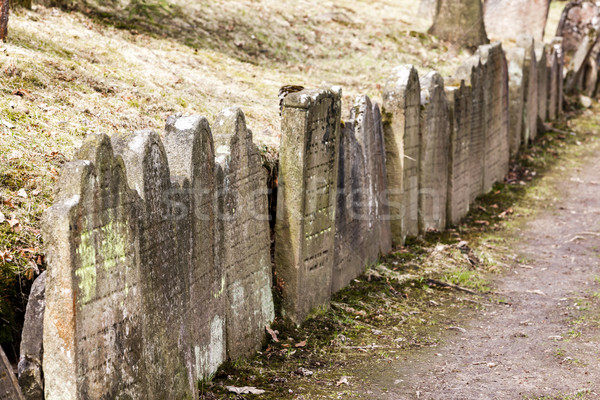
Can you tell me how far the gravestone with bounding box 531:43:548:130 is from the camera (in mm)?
15141

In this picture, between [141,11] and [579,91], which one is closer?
[141,11]

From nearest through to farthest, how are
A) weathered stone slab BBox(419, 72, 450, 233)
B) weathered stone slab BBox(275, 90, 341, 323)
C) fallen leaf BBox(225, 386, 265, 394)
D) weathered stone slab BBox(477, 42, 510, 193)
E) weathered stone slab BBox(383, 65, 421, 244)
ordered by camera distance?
1. fallen leaf BBox(225, 386, 265, 394)
2. weathered stone slab BBox(275, 90, 341, 323)
3. weathered stone slab BBox(383, 65, 421, 244)
4. weathered stone slab BBox(419, 72, 450, 233)
5. weathered stone slab BBox(477, 42, 510, 193)

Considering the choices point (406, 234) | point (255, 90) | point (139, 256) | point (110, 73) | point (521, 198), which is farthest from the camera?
point (521, 198)

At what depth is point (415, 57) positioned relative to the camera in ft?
49.0

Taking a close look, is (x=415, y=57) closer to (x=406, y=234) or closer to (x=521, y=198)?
(x=521, y=198)

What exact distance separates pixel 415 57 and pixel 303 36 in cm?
230

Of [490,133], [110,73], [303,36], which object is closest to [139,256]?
[110,73]

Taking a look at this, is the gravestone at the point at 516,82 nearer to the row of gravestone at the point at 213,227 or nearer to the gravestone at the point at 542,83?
the gravestone at the point at 542,83

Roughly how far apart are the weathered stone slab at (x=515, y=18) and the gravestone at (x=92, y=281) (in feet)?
51.5

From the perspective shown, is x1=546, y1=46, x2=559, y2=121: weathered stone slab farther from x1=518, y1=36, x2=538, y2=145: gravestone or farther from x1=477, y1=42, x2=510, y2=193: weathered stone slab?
x1=477, y1=42, x2=510, y2=193: weathered stone slab

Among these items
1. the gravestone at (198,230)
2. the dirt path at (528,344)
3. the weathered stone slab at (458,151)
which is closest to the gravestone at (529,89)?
the weathered stone slab at (458,151)

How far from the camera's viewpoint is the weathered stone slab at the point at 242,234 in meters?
5.46

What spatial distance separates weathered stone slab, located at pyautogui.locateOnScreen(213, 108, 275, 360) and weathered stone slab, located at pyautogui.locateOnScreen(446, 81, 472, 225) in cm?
460

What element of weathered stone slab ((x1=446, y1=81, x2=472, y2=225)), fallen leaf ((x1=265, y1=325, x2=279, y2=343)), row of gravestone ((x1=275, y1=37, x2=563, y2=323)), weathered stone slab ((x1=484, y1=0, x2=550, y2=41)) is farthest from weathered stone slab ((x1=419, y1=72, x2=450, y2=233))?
weathered stone slab ((x1=484, y1=0, x2=550, y2=41))
